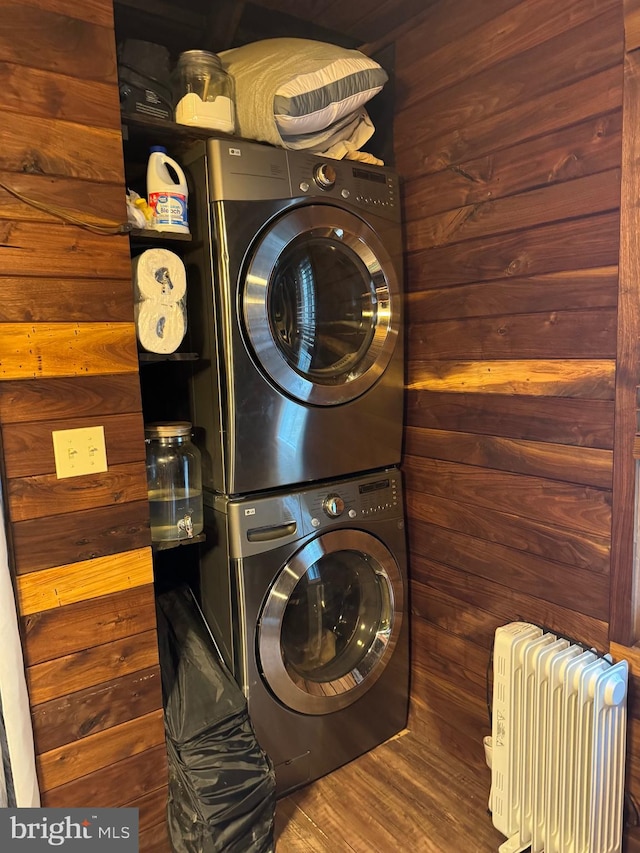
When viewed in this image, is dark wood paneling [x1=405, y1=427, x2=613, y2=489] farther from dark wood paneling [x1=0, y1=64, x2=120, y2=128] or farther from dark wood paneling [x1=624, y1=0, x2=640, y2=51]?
dark wood paneling [x1=0, y1=64, x2=120, y2=128]

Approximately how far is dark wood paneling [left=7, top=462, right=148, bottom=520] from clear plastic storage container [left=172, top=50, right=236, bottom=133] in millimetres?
859

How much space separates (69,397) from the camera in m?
1.30

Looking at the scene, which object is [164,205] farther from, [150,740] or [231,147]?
[150,740]

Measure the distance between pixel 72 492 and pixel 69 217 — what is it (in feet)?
1.93

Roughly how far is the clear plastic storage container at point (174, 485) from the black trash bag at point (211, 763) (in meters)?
0.32

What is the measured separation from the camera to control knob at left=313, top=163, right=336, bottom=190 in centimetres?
161

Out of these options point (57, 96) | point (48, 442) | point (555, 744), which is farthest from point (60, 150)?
point (555, 744)

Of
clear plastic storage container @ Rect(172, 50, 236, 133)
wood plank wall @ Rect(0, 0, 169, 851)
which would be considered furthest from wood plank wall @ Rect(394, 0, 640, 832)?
wood plank wall @ Rect(0, 0, 169, 851)

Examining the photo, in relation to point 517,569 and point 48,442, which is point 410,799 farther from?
point 48,442

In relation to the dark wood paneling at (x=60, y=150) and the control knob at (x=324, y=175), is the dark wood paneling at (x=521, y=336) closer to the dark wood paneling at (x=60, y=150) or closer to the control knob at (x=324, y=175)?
the control knob at (x=324, y=175)

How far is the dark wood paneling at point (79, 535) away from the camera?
1280 millimetres

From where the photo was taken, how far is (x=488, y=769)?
176 cm

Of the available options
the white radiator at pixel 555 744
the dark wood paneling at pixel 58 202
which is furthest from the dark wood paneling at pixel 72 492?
the white radiator at pixel 555 744

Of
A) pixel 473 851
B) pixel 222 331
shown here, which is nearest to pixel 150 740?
pixel 473 851
